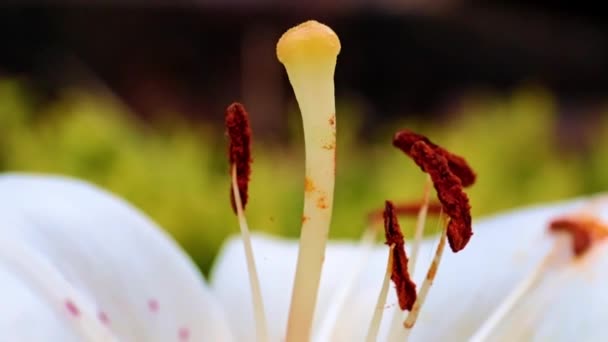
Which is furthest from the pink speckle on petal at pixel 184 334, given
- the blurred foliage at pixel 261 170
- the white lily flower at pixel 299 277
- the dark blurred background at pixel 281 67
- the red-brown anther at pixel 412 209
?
the dark blurred background at pixel 281 67

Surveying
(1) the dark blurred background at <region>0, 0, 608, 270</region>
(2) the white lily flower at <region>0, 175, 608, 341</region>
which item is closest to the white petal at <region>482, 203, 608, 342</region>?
(2) the white lily flower at <region>0, 175, 608, 341</region>

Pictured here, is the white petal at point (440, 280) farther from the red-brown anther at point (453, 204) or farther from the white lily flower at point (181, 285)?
the red-brown anther at point (453, 204)

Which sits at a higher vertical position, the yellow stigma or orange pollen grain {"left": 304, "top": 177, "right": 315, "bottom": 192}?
the yellow stigma

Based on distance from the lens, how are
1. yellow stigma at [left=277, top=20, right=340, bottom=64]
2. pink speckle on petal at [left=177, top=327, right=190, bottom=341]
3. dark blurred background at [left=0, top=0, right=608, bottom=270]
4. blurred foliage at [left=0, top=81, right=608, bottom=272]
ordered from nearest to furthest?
1. yellow stigma at [left=277, top=20, right=340, bottom=64]
2. pink speckle on petal at [left=177, top=327, right=190, bottom=341]
3. blurred foliage at [left=0, top=81, right=608, bottom=272]
4. dark blurred background at [left=0, top=0, right=608, bottom=270]

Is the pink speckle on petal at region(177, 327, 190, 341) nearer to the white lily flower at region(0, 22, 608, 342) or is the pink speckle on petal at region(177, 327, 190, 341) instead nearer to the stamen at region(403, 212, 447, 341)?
the white lily flower at region(0, 22, 608, 342)

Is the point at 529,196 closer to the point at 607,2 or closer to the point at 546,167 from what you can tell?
the point at 546,167

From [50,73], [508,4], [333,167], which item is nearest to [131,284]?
[333,167]

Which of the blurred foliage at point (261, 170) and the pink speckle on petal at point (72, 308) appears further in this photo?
the blurred foliage at point (261, 170)

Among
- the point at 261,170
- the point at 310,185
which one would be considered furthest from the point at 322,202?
the point at 261,170
